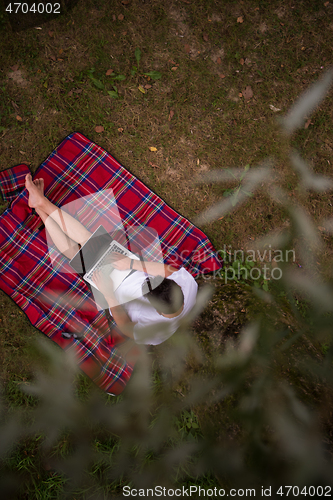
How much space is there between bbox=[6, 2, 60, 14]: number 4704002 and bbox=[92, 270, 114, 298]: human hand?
3584 millimetres

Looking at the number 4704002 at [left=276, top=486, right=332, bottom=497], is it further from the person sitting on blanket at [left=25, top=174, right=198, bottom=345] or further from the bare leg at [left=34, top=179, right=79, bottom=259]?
the bare leg at [left=34, top=179, right=79, bottom=259]

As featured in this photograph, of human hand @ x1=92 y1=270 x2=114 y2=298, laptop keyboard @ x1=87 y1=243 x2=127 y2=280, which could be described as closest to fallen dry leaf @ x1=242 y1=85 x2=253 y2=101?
laptop keyboard @ x1=87 y1=243 x2=127 y2=280

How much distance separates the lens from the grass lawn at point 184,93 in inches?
149

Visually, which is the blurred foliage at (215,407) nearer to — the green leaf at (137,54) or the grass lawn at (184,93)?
the grass lawn at (184,93)

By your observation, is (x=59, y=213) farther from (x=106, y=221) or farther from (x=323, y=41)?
(x=323, y=41)

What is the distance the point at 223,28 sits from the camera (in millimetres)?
3908

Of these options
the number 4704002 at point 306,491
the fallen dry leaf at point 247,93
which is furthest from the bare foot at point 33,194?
the number 4704002 at point 306,491

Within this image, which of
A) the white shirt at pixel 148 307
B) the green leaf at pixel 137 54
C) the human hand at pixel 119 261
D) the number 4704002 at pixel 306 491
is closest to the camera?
the number 4704002 at pixel 306 491

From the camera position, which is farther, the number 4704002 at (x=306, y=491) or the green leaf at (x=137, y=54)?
the green leaf at (x=137, y=54)

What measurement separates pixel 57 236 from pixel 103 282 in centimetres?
79

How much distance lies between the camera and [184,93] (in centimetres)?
392

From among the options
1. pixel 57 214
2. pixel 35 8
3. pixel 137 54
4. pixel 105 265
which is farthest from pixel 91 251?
pixel 35 8

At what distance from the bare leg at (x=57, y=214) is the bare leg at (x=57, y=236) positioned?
0.14ft

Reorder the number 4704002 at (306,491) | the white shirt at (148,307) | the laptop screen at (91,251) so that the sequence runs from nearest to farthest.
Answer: the number 4704002 at (306,491), the white shirt at (148,307), the laptop screen at (91,251)
